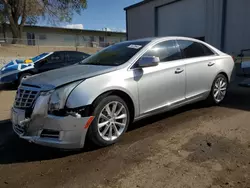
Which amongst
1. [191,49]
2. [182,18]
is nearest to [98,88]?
[191,49]

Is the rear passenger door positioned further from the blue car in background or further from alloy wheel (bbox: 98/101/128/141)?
the blue car in background

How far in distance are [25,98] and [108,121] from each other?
1158mm

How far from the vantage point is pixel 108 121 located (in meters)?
3.37

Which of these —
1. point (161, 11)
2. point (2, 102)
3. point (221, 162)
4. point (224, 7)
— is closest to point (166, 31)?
point (161, 11)

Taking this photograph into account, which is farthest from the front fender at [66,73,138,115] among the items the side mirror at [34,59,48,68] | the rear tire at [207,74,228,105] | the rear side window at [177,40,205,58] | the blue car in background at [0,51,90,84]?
the side mirror at [34,59,48,68]

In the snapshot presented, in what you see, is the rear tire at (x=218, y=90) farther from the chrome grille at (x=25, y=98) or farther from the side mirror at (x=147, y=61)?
the chrome grille at (x=25, y=98)

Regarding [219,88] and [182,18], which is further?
[182,18]

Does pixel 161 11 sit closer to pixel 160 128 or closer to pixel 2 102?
pixel 2 102

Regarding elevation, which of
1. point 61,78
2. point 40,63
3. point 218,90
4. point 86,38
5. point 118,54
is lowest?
point 218,90

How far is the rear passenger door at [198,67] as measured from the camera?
4.50 meters

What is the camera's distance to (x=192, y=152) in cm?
312

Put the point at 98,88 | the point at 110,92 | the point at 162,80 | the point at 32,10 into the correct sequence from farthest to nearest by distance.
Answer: the point at 32,10 < the point at 162,80 < the point at 110,92 < the point at 98,88

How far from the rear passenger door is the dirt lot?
2.36ft

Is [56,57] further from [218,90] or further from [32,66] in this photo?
[218,90]
